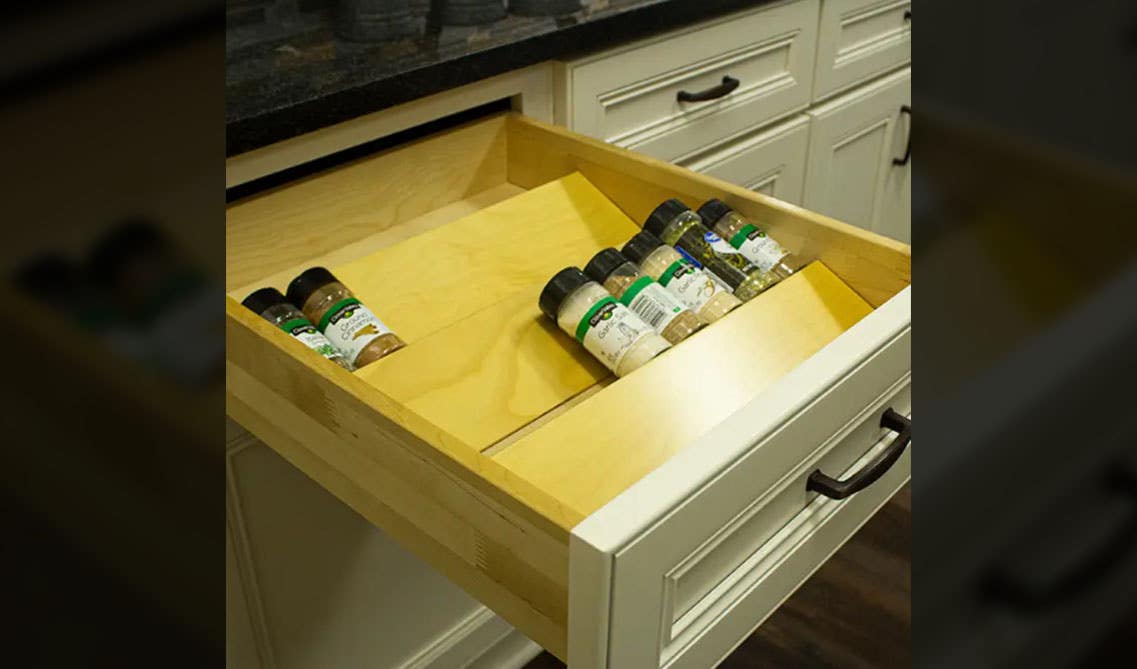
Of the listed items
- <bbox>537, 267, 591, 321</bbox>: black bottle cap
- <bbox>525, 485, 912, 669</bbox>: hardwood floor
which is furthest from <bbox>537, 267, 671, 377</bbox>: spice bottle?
<bbox>525, 485, 912, 669</bbox>: hardwood floor

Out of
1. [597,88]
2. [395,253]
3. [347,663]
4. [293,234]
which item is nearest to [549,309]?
[395,253]

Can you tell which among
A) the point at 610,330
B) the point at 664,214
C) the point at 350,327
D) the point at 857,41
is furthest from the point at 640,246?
the point at 857,41

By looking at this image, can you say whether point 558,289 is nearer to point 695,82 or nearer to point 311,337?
point 311,337

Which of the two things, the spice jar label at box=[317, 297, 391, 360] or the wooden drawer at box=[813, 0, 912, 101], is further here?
the wooden drawer at box=[813, 0, 912, 101]

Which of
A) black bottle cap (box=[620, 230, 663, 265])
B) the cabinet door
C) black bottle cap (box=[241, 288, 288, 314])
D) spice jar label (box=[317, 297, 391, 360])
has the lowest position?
the cabinet door

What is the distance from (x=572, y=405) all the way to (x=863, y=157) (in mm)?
1135

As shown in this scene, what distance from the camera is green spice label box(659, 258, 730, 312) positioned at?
2.94ft

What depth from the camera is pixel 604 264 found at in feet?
3.03

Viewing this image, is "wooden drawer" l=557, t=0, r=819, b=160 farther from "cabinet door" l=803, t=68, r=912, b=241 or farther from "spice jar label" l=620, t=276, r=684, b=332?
"spice jar label" l=620, t=276, r=684, b=332

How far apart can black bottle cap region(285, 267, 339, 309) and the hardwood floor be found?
76cm

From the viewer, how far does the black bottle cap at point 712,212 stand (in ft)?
3.17

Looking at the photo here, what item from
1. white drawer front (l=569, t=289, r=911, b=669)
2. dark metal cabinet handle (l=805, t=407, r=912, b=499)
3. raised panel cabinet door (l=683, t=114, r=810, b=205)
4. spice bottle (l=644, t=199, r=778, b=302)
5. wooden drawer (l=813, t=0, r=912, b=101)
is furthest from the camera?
wooden drawer (l=813, t=0, r=912, b=101)
